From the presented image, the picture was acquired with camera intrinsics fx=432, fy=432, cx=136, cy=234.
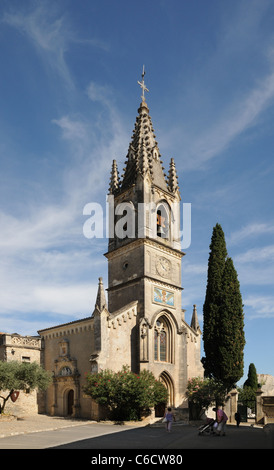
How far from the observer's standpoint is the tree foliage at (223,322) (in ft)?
106

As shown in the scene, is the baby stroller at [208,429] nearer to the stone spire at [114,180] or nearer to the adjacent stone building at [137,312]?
the adjacent stone building at [137,312]

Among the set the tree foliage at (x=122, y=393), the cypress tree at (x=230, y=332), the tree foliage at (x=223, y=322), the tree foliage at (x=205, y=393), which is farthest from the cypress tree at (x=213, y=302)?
the tree foliage at (x=122, y=393)

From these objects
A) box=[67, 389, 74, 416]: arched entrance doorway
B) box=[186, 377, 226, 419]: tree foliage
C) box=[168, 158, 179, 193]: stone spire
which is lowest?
box=[67, 389, 74, 416]: arched entrance doorway

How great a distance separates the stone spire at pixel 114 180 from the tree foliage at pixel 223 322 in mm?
11030

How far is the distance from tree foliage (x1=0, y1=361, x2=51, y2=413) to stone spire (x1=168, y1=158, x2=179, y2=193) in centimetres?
2022

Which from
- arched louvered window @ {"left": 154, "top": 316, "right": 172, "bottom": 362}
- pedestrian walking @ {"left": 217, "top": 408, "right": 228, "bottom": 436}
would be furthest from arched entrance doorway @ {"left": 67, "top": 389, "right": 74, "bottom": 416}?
pedestrian walking @ {"left": 217, "top": 408, "right": 228, "bottom": 436}

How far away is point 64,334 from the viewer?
3594 cm

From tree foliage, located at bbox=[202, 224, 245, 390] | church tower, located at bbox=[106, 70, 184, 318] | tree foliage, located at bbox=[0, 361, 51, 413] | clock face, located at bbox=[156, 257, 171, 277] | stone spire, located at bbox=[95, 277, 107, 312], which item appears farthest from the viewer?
clock face, located at bbox=[156, 257, 171, 277]

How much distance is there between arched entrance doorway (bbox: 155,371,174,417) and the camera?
33562mm

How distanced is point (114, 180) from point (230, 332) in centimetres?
1789

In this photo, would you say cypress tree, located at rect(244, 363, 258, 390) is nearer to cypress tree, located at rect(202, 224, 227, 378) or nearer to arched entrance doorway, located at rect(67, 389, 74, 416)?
cypress tree, located at rect(202, 224, 227, 378)

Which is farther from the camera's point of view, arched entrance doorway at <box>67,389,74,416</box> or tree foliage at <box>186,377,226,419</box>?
arched entrance doorway at <box>67,389,74,416</box>

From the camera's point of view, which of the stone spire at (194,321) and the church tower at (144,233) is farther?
the stone spire at (194,321)
